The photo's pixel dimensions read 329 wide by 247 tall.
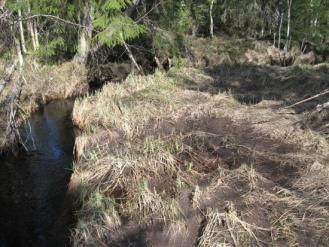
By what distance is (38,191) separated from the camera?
24.8 feet

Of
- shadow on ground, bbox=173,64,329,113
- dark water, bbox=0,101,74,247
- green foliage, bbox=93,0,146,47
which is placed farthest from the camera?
green foliage, bbox=93,0,146,47

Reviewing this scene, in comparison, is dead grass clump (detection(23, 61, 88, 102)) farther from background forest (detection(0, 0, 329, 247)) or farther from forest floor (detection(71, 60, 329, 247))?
forest floor (detection(71, 60, 329, 247))

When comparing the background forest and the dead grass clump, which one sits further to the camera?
the dead grass clump

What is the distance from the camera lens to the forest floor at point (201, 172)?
5.14 m

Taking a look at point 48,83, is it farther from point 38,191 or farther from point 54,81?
point 38,191

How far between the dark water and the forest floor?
1.59 ft

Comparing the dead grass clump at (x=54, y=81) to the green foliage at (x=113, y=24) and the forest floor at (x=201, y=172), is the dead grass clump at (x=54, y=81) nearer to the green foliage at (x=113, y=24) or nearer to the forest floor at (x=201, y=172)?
the green foliage at (x=113, y=24)

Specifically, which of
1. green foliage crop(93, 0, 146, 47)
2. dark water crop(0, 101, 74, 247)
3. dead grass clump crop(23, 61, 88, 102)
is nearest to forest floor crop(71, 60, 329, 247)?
dark water crop(0, 101, 74, 247)

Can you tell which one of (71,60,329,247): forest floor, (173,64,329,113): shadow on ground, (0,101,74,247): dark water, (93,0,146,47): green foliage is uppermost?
(93,0,146,47): green foliage

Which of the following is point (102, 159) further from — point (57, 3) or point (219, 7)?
point (219, 7)

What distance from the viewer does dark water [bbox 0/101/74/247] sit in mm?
6266

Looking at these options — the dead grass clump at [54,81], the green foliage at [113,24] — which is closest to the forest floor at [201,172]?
the green foliage at [113,24]

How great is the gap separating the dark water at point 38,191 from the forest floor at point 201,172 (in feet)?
1.59

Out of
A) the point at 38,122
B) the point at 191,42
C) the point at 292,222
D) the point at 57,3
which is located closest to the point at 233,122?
the point at 292,222
